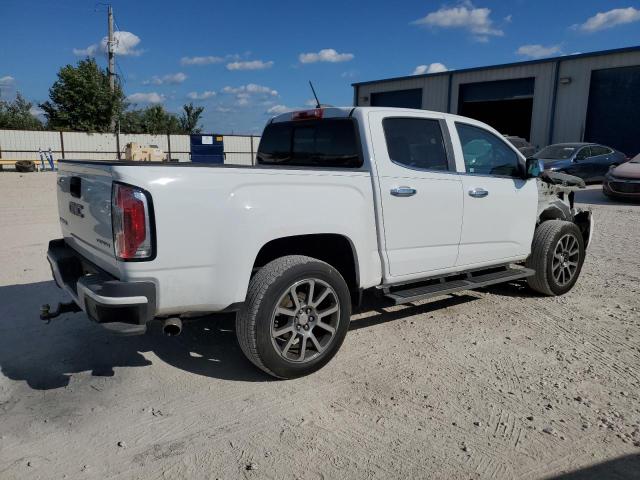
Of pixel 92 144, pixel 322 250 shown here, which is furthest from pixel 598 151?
pixel 92 144

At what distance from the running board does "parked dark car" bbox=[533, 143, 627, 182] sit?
42.0 feet

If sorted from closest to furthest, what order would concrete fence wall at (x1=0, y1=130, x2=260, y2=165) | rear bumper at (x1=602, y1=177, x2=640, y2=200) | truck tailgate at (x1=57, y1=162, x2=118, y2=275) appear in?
truck tailgate at (x1=57, y1=162, x2=118, y2=275)
rear bumper at (x1=602, y1=177, x2=640, y2=200)
concrete fence wall at (x1=0, y1=130, x2=260, y2=165)

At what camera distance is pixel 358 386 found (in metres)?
3.62

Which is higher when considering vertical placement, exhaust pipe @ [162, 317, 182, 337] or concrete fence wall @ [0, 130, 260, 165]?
concrete fence wall @ [0, 130, 260, 165]

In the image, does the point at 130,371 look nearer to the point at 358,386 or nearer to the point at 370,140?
the point at 358,386

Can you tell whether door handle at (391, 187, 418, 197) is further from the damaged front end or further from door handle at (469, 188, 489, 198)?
the damaged front end

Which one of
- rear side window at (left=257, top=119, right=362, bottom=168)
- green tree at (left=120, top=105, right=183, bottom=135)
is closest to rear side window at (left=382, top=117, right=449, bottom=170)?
rear side window at (left=257, top=119, right=362, bottom=168)

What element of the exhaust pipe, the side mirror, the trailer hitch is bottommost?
the trailer hitch

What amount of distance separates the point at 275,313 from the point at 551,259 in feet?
11.3

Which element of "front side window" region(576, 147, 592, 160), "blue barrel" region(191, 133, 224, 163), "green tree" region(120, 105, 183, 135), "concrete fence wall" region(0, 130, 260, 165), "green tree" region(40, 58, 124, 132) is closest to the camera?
"front side window" region(576, 147, 592, 160)

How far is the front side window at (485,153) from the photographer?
16.0 ft

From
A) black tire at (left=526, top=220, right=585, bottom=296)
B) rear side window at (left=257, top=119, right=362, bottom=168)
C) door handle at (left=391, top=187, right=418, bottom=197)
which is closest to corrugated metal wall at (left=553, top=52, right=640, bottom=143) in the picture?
black tire at (left=526, top=220, right=585, bottom=296)

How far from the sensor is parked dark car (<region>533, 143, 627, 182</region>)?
1690 cm

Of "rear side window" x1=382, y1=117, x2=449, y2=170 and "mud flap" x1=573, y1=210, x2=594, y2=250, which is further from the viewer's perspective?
"mud flap" x1=573, y1=210, x2=594, y2=250
